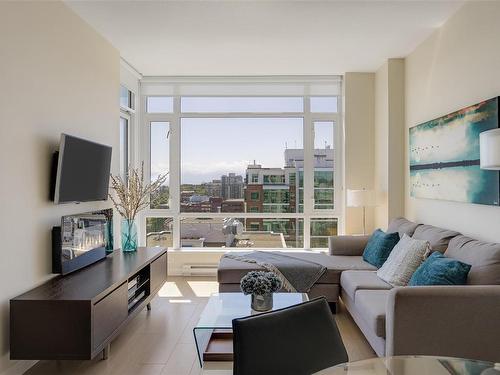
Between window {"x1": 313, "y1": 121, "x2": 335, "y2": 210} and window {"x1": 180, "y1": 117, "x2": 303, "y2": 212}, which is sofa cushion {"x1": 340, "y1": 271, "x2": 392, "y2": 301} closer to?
window {"x1": 313, "y1": 121, "x2": 335, "y2": 210}

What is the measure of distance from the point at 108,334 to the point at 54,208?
3.74ft

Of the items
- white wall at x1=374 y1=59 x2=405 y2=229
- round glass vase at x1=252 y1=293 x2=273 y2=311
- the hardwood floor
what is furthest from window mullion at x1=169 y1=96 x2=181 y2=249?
round glass vase at x1=252 y1=293 x2=273 y2=311

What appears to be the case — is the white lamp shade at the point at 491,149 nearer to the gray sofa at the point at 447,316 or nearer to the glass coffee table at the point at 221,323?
the gray sofa at the point at 447,316

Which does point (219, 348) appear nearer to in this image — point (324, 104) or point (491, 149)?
point (491, 149)

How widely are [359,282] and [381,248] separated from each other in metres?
0.74

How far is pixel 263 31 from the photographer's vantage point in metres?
3.89

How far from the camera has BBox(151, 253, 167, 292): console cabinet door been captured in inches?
154

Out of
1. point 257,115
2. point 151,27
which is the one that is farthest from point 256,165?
point 151,27

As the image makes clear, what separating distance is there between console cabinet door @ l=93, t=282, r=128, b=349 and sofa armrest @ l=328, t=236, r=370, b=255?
97.7 inches

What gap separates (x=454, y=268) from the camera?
2.58 meters

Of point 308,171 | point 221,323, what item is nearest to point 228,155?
point 308,171

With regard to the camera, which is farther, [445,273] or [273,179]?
[273,179]

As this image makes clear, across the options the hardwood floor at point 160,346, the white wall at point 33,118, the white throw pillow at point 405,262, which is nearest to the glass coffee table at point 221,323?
the hardwood floor at point 160,346

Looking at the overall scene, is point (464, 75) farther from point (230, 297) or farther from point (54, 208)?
point (54, 208)
